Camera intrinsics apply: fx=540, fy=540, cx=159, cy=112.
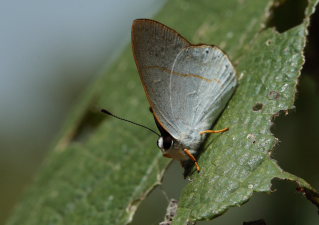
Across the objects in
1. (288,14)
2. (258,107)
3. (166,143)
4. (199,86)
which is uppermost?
(288,14)

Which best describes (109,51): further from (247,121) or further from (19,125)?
(247,121)

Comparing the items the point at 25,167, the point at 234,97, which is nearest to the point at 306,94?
the point at 234,97

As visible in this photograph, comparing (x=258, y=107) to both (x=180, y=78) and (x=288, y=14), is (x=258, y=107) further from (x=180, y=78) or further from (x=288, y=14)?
(x=288, y=14)

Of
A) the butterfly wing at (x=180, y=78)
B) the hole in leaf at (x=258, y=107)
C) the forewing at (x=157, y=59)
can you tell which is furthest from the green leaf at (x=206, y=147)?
the forewing at (x=157, y=59)

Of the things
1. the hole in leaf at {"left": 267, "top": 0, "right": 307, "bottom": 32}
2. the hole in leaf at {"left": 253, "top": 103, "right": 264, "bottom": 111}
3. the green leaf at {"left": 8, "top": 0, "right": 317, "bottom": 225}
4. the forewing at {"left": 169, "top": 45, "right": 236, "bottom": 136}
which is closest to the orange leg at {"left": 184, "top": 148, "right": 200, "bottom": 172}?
the green leaf at {"left": 8, "top": 0, "right": 317, "bottom": 225}

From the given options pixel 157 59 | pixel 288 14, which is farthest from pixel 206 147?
pixel 288 14

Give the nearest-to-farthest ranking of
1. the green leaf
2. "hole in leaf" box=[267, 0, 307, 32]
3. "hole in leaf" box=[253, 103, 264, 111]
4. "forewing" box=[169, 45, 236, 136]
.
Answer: the green leaf
"hole in leaf" box=[253, 103, 264, 111]
"forewing" box=[169, 45, 236, 136]
"hole in leaf" box=[267, 0, 307, 32]

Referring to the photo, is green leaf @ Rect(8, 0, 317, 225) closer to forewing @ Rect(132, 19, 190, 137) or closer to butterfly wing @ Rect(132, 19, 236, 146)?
butterfly wing @ Rect(132, 19, 236, 146)
